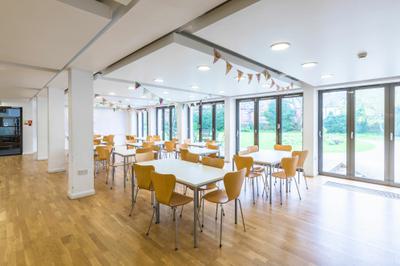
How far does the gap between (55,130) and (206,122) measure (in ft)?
18.2

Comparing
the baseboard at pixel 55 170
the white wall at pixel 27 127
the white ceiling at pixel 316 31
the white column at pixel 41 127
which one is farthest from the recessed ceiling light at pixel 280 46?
the white wall at pixel 27 127

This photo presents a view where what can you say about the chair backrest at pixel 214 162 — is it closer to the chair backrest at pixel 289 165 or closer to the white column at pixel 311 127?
the chair backrest at pixel 289 165

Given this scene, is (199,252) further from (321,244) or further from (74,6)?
(74,6)

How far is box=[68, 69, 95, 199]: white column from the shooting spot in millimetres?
3990

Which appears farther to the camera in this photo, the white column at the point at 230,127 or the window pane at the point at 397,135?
the white column at the point at 230,127

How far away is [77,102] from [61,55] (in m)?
1.00

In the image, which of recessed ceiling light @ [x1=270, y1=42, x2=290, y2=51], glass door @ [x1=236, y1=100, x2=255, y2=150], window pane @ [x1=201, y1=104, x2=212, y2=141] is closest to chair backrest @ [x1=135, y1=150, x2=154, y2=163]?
recessed ceiling light @ [x1=270, y1=42, x2=290, y2=51]

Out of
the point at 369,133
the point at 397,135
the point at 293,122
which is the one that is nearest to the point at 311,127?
the point at 293,122

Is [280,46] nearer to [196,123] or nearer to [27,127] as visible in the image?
[196,123]

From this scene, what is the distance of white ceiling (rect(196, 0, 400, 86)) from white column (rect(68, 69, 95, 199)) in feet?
9.40

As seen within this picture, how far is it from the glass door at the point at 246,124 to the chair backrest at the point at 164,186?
571 centimetres

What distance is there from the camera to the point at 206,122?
9242mm

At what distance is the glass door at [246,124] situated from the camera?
7710 mm

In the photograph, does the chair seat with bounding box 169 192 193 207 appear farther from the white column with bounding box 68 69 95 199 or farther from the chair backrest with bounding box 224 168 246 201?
the white column with bounding box 68 69 95 199
